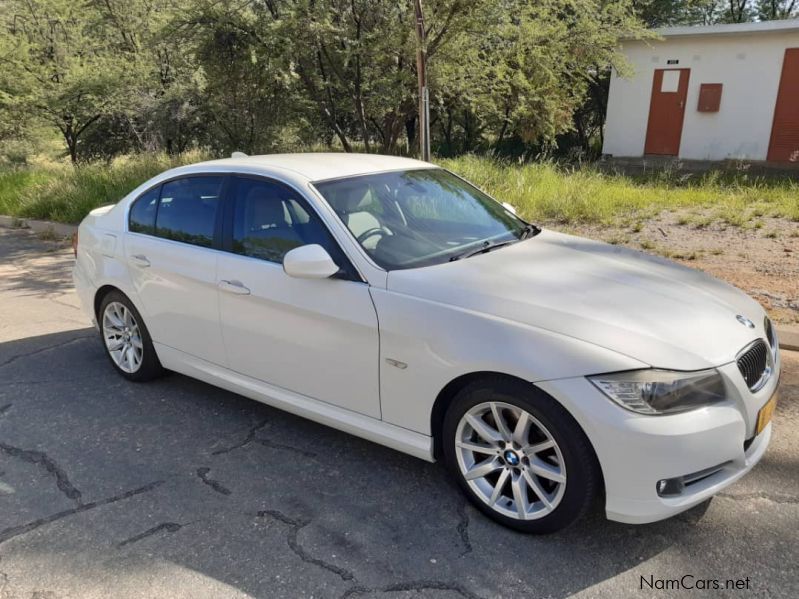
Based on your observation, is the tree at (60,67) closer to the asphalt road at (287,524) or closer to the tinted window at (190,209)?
the tinted window at (190,209)

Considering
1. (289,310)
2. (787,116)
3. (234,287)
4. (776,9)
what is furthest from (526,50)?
(776,9)

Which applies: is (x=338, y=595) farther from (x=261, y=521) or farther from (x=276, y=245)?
(x=276, y=245)

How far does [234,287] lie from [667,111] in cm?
1817

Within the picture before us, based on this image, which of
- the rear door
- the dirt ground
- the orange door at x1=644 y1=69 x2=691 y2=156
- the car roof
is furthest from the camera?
the orange door at x1=644 y1=69 x2=691 y2=156

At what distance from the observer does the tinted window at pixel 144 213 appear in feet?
14.7

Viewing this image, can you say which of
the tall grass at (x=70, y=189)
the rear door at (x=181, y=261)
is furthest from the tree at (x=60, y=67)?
the rear door at (x=181, y=261)

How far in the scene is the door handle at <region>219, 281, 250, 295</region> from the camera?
3.66 m

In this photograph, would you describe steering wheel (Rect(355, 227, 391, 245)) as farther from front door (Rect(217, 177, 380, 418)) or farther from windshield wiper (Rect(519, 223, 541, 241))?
windshield wiper (Rect(519, 223, 541, 241))

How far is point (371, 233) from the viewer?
11.4 feet

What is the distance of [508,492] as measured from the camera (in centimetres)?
297

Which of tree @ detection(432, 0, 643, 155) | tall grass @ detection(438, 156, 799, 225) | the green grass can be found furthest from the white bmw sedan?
tree @ detection(432, 0, 643, 155)

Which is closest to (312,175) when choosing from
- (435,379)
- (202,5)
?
(435,379)

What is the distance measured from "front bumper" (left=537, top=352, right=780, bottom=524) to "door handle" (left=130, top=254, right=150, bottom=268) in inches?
115

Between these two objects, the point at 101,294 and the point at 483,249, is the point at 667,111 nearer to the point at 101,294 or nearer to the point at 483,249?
the point at 483,249
